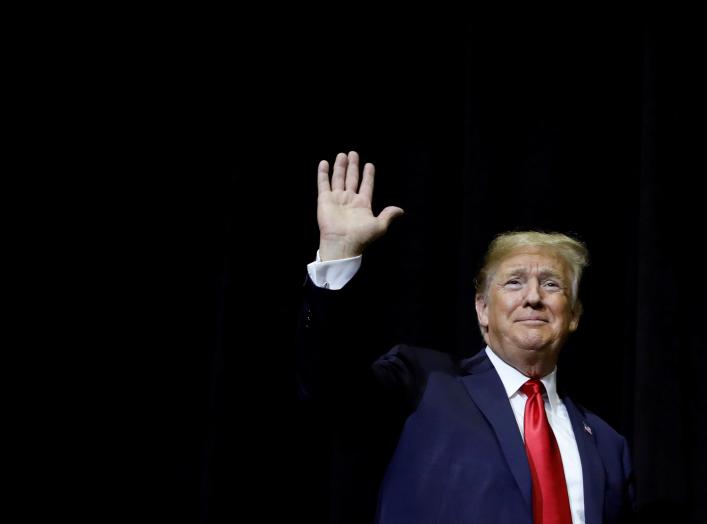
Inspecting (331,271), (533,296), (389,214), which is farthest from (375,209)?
(331,271)

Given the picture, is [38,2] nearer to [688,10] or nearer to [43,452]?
[43,452]

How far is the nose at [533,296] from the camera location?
1604mm

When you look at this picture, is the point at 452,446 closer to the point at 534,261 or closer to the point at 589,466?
the point at 589,466

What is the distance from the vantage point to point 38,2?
1.93m

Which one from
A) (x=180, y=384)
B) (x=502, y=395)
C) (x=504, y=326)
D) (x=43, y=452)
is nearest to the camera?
(x=502, y=395)

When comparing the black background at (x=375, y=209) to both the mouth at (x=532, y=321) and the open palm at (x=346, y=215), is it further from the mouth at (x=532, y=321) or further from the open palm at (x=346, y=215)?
the open palm at (x=346, y=215)

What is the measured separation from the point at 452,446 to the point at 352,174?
1.65 feet

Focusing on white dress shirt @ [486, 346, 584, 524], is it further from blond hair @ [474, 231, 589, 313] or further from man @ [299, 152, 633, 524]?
blond hair @ [474, 231, 589, 313]

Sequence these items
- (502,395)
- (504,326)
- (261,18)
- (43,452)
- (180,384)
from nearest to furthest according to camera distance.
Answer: (502,395) < (504,326) < (43,452) < (180,384) < (261,18)

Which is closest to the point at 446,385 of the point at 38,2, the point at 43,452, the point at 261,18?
the point at 43,452

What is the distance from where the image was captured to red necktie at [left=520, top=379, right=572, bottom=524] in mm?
1377

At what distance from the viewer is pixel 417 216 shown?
2.16m

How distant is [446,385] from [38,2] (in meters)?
1.31

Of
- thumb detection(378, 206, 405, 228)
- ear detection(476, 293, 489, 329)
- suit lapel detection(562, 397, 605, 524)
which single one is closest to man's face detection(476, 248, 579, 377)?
ear detection(476, 293, 489, 329)
